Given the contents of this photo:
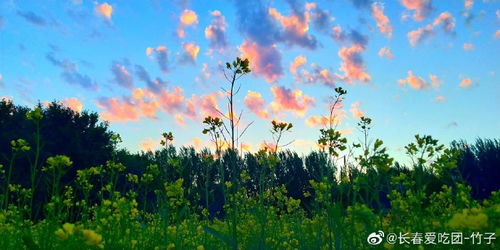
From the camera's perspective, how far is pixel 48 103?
29.8 m

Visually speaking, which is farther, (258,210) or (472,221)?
(258,210)

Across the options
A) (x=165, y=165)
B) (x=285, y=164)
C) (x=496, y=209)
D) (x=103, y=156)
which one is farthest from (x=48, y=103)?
(x=496, y=209)

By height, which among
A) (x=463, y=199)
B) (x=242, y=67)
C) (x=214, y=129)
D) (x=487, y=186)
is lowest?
(x=463, y=199)

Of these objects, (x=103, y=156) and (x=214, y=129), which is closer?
(x=214, y=129)

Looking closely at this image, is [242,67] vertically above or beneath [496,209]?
above

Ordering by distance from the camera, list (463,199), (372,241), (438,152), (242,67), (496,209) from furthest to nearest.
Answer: (438,152)
(463,199)
(242,67)
(372,241)
(496,209)

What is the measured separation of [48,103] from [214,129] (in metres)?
29.2

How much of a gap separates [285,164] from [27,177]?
1816 centimetres

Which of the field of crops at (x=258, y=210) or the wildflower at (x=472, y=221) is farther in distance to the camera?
the field of crops at (x=258, y=210)

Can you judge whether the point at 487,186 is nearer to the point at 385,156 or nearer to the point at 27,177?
the point at 385,156

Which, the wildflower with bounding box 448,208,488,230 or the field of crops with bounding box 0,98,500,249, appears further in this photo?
the field of crops with bounding box 0,98,500,249

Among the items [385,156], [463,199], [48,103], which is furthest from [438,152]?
[48,103]

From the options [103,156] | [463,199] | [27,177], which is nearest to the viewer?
[463,199]

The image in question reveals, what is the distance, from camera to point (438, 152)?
17.2 ft
